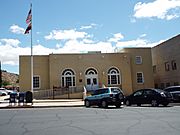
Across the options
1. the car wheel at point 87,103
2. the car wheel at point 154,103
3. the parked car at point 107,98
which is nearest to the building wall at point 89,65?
the car wheel at point 87,103

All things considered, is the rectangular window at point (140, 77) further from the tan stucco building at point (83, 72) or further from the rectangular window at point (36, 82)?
the rectangular window at point (36, 82)

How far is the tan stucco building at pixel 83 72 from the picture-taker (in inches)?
1458

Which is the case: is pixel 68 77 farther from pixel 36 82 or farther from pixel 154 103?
pixel 154 103

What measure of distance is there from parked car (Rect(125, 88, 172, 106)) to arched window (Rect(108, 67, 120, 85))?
15150 millimetres

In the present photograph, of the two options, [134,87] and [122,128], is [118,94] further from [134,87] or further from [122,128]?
[134,87]

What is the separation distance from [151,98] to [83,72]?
A: 17.4 m

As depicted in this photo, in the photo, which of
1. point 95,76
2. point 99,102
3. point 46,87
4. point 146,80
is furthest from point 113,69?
point 99,102

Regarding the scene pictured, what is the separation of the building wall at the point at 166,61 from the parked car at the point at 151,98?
17.5 meters

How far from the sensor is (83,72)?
124 ft

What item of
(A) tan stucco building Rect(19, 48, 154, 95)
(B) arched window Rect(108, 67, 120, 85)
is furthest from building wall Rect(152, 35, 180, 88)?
(B) arched window Rect(108, 67, 120, 85)

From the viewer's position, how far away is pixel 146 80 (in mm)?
39875

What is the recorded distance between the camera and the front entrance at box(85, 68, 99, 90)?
1495 inches

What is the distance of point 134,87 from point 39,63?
14343 mm

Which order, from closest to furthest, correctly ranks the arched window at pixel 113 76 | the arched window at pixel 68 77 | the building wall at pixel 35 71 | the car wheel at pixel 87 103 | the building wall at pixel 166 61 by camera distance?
the car wheel at pixel 87 103 < the building wall at pixel 35 71 < the arched window at pixel 68 77 < the building wall at pixel 166 61 < the arched window at pixel 113 76
